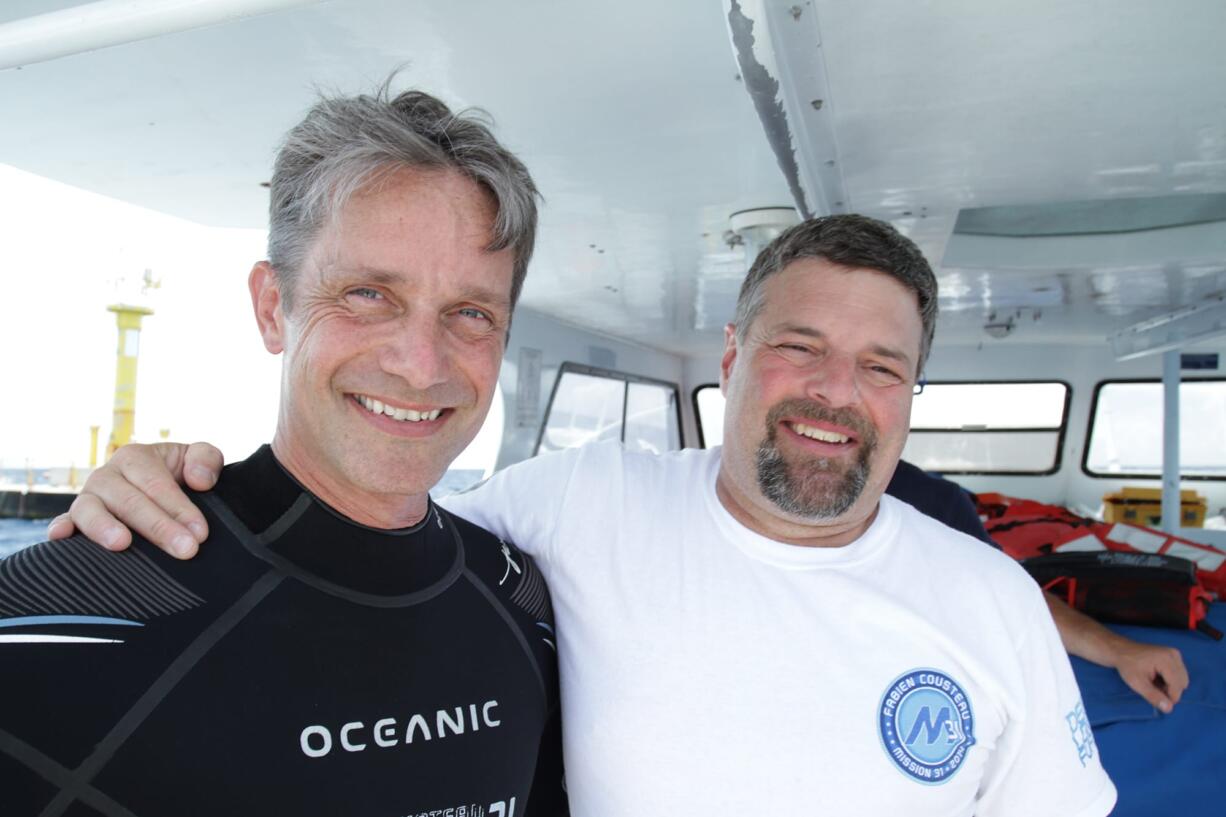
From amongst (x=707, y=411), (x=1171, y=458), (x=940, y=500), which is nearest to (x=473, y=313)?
(x=940, y=500)

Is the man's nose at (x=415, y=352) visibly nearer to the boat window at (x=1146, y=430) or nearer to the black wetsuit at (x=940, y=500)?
the black wetsuit at (x=940, y=500)

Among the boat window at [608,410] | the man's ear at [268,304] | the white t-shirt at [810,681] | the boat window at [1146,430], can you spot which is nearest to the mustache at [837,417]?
the white t-shirt at [810,681]

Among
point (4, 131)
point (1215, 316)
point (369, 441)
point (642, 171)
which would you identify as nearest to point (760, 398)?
point (369, 441)

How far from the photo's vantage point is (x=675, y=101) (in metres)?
2.03

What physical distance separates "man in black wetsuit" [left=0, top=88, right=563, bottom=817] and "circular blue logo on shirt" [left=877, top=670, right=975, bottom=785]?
19.5 inches

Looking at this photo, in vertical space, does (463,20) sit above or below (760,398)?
above

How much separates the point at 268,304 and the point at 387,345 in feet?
0.76

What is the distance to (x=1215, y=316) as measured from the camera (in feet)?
15.7

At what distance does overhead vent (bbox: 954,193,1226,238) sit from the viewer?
3336mm

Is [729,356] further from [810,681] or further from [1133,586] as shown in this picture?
[1133,586]

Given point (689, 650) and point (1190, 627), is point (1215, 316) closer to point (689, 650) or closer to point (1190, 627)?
point (1190, 627)

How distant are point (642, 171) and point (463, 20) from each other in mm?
1063

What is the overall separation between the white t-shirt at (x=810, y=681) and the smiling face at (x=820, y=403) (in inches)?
2.5

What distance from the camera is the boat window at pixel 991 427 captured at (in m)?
8.17
